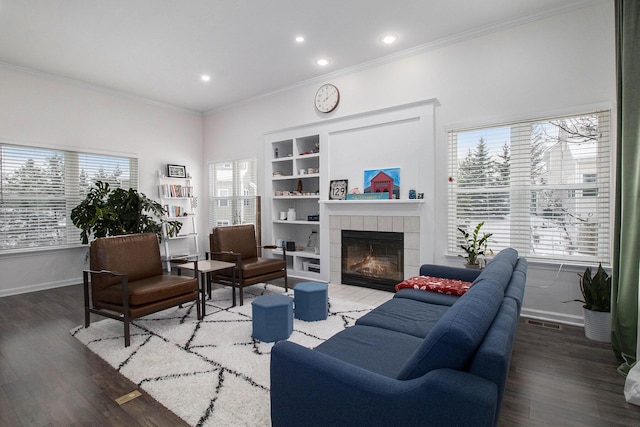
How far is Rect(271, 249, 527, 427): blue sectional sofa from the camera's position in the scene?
3.30 ft

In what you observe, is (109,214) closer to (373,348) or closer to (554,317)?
(373,348)

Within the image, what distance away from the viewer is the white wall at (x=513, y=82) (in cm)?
327

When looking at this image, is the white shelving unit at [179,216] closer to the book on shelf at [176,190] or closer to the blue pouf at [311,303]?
the book on shelf at [176,190]

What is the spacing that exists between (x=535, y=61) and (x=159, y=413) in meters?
4.62

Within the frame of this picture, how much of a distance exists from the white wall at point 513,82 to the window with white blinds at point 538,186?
0.14m

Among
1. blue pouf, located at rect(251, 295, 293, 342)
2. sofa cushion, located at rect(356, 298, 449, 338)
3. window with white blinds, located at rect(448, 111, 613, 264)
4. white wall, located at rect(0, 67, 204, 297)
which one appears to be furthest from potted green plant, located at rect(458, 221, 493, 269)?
white wall, located at rect(0, 67, 204, 297)

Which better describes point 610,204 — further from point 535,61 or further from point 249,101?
point 249,101

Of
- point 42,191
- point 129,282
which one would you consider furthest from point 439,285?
point 42,191

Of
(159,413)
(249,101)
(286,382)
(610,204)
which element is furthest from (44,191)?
(610,204)

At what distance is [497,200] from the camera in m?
3.81

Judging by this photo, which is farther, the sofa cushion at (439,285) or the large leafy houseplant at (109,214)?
the large leafy houseplant at (109,214)

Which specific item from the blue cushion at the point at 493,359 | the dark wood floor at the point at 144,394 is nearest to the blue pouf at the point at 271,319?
the dark wood floor at the point at 144,394

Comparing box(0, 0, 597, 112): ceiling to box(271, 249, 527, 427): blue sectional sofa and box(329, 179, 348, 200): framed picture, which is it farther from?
box(271, 249, 527, 427): blue sectional sofa

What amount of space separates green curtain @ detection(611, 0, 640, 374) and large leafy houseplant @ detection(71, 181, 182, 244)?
19.3 ft
